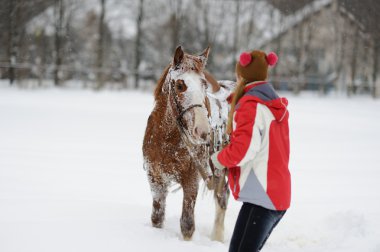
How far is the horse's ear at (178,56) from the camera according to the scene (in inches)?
122

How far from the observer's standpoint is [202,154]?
137 inches

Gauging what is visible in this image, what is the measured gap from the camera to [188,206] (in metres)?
3.42

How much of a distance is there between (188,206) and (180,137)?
669 millimetres

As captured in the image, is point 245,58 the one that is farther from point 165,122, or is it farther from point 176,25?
point 176,25

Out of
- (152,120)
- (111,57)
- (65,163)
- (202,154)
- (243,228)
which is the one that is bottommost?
(65,163)

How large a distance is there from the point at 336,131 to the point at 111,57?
113ft

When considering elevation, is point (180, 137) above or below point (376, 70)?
below

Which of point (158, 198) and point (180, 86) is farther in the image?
point (158, 198)

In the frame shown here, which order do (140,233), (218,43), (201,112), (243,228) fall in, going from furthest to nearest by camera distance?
(218,43)
(140,233)
(201,112)
(243,228)

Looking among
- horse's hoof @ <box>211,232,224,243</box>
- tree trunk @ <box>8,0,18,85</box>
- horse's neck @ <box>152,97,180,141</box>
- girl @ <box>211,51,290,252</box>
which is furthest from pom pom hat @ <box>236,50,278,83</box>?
tree trunk @ <box>8,0,18,85</box>

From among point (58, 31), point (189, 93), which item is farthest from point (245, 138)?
point (58, 31)

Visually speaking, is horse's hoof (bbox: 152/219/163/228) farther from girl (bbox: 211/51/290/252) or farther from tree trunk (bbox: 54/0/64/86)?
tree trunk (bbox: 54/0/64/86)

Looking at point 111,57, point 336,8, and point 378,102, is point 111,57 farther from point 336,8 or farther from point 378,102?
point 378,102

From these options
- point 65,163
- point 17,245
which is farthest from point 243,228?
point 65,163
